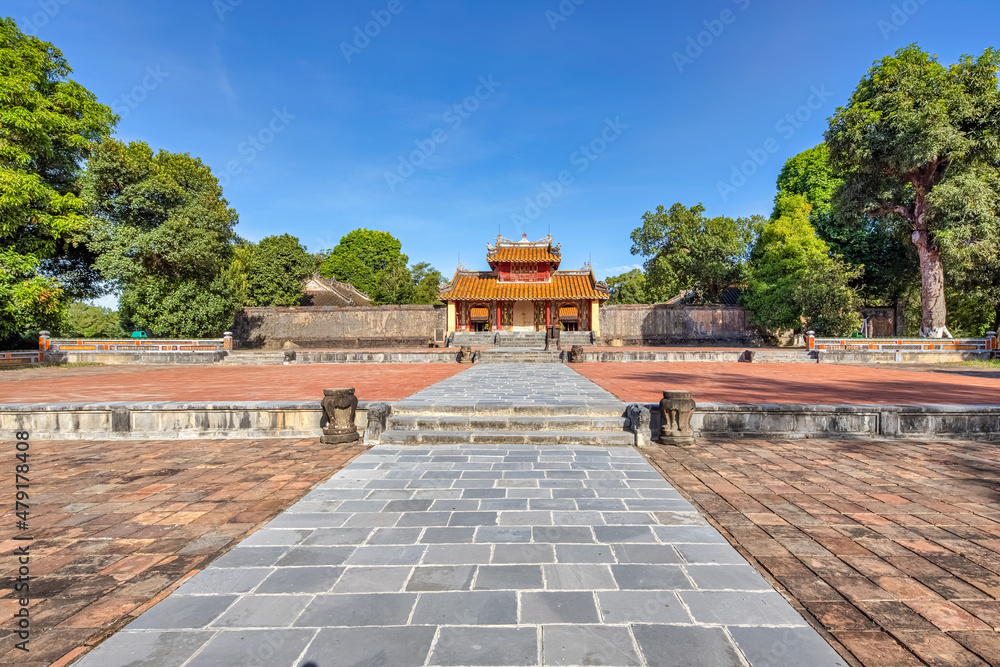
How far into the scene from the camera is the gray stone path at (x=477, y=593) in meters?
1.79

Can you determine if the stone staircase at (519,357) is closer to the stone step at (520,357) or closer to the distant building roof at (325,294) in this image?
the stone step at (520,357)

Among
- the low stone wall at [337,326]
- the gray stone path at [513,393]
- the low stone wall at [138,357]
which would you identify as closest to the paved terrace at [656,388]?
the gray stone path at [513,393]

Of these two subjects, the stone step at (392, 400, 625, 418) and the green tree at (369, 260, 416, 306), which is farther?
the green tree at (369, 260, 416, 306)

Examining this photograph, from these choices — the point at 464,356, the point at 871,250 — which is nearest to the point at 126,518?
the point at 464,356

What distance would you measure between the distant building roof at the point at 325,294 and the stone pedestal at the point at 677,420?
1162 inches

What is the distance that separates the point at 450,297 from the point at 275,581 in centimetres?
2454

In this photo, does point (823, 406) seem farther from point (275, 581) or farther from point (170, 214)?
point (170, 214)

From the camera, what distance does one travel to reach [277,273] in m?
29.2

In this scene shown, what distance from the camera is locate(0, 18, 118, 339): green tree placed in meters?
13.0

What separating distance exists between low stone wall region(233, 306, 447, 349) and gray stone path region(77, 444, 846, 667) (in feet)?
80.9

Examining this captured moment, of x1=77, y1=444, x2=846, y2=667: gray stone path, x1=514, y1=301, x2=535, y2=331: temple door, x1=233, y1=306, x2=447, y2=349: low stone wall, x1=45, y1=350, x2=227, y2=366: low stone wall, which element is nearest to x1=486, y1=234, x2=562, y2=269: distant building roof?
x1=514, y1=301, x2=535, y2=331: temple door

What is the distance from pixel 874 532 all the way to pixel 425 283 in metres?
38.5

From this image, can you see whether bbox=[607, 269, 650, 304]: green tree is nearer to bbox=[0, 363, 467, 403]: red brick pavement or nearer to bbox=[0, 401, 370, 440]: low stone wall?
bbox=[0, 363, 467, 403]: red brick pavement

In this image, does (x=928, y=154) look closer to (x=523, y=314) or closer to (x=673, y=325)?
(x=673, y=325)
